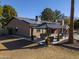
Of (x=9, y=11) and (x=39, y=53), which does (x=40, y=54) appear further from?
(x=9, y=11)

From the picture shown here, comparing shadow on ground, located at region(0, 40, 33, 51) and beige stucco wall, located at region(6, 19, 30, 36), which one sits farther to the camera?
beige stucco wall, located at region(6, 19, 30, 36)

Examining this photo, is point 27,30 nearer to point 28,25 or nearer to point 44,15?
point 28,25

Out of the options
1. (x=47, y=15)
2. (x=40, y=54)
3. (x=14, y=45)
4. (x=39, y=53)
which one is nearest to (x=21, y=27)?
(x=14, y=45)

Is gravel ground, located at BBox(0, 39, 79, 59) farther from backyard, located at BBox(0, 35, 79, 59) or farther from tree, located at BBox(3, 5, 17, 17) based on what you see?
tree, located at BBox(3, 5, 17, 17)

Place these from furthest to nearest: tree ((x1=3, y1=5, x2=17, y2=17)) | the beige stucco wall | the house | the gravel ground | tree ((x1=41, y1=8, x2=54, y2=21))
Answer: tree ((x1=41, y1=8, x2=54, y2=21)) → tree ((x1=3, y1=5, x2=17, y2=17)) → the beige stucco wall → the house → the gravel ground

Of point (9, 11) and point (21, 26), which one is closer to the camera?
point (21, 26)

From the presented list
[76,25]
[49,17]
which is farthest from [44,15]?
[76,25]

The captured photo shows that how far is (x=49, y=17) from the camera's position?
3418 inches

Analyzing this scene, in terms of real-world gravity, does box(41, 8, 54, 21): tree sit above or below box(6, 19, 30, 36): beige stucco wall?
above

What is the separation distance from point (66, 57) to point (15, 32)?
24.9m

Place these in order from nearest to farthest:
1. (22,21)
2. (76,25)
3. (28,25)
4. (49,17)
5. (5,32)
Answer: (28,25) → (22,21) → (5,32) → (76,25) → (49,17)

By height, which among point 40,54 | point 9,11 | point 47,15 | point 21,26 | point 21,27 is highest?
point 47,15

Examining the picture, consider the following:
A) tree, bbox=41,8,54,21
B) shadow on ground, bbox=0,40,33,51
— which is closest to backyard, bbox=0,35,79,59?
shadow on ground, bbox=0,40,33,51

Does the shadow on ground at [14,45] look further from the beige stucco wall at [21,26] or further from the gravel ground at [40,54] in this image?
the beige stucco wall at [21,26]
